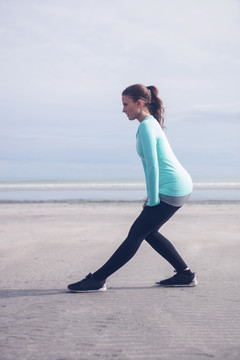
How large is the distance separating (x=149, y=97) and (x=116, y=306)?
6.12 ft

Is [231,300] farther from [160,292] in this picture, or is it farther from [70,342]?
[70,342]

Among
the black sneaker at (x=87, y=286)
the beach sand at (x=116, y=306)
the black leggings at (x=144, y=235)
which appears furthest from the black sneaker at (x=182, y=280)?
the black sneaker at (x=87, y=286)

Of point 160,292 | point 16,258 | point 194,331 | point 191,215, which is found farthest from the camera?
point 191,215

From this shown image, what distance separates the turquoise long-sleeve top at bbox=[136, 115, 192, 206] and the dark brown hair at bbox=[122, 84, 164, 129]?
0.15m

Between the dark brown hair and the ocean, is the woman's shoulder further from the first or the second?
the ocean

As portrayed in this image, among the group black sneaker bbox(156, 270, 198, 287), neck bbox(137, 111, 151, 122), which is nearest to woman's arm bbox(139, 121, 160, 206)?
neck bbox(137, 111, 151, 122)

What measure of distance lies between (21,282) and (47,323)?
1366mm

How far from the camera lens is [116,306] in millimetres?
3389

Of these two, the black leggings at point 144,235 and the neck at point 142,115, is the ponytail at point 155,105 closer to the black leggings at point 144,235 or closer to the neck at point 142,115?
the neck at point 142,115

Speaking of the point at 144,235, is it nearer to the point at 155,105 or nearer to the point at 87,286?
the point at 87,286

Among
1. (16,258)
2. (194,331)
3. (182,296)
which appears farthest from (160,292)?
(16,258)

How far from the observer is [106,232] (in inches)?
298

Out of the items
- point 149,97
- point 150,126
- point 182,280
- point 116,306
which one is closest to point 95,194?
point 182,280

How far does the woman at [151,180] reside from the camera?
3.56 metres
